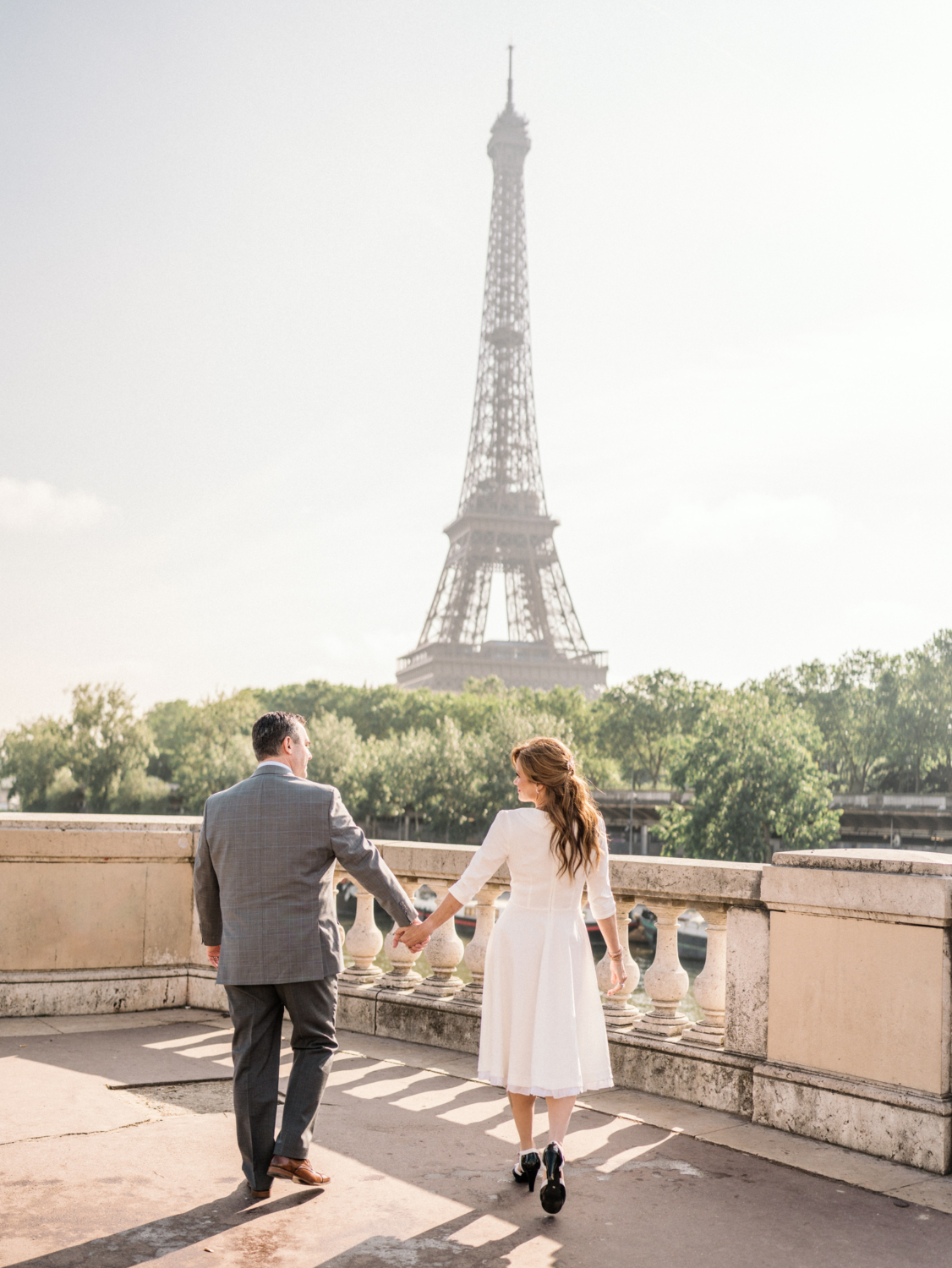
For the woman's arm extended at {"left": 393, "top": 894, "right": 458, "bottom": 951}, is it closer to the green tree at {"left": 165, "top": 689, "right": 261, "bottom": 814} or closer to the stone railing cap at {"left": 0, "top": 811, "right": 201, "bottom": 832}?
Answer: the stone railing cap at {"left": 0, "top": 811, "right": 201, "bottom": 832}

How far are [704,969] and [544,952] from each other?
1746mm

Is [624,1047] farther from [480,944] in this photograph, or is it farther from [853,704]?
[853,704]

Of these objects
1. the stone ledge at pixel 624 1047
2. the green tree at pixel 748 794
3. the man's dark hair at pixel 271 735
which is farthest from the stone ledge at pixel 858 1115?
the green tree at pixel 748 794

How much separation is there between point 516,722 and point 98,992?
169ft

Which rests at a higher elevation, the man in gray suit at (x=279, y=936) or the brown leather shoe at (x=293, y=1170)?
the man in gray suit at (x=279, y=936)

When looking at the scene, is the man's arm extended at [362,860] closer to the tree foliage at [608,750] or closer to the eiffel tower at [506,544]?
the tree foliage at [608,750]

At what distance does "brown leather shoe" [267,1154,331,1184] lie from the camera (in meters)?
4.12

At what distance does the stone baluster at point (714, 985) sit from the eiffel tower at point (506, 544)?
71.7m

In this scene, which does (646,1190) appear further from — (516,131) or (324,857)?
(516,131)

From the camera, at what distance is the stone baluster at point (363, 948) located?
718cm

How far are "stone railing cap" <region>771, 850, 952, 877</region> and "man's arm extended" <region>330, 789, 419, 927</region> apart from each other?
1553 mm

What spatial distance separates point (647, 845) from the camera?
2864 inches

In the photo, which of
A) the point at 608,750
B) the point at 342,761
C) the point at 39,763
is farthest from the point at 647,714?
the point at 39,763

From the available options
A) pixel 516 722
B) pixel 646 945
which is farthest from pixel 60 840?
pixel 516 722
